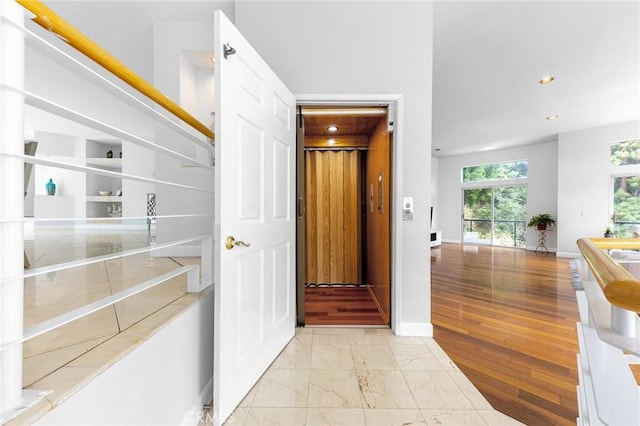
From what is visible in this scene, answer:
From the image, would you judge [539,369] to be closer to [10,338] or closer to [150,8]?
[10,338]

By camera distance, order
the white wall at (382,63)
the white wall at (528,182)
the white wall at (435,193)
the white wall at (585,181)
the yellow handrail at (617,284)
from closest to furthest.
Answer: the yellow handrail at (617,284) → the white wall at (382,63) → the white wall at (585,181) → the white wall at (528,182) → the white wall at (435,193)

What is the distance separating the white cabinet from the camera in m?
6.75

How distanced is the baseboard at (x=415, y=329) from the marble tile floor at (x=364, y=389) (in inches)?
3.3

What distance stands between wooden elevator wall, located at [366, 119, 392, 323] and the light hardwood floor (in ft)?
1.94

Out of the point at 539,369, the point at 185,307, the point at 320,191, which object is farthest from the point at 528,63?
the point at 185,307

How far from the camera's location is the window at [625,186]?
5.61 metres

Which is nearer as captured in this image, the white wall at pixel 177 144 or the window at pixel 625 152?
the white wall at pixel 177 144

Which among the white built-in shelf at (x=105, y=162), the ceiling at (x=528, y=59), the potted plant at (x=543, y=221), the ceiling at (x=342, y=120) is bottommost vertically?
the potted plant at (x=543, y=221)

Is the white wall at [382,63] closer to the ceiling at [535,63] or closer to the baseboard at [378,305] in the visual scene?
the baseboard at [378,305]

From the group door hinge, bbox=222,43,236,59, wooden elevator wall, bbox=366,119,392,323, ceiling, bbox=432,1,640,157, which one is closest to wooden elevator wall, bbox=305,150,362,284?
wooden elevator wall, bbox=366,119,392,323

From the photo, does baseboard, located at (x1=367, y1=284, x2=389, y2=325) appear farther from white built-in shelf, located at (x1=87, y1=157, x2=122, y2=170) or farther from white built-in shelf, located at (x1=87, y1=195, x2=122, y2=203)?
white built-in shelf, located at (x1=87, y1=157, x2=122, y2=170)

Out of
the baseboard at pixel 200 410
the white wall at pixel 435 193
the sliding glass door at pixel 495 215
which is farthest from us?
the white wall at pixel 435 193

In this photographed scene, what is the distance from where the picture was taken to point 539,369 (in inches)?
73.2

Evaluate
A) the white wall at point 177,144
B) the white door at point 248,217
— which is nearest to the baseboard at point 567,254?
the white door at point 248,217
